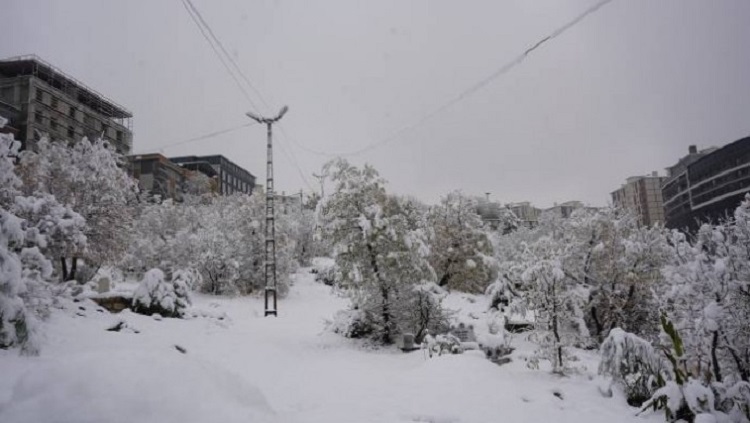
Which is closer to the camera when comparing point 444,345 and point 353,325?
point 444,345

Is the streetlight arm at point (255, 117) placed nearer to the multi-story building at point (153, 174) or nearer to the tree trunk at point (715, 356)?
the tree trunk at point (715, 356)

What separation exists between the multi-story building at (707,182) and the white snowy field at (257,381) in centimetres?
6326

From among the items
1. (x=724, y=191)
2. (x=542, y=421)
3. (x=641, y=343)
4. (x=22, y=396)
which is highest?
(x=724, y=191)

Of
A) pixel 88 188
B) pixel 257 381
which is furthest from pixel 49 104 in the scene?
pixel 257 381

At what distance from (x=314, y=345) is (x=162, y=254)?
63.4 ft

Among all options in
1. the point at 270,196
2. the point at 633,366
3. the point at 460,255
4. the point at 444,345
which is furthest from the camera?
the point at 460,255

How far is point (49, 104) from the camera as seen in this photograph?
43.8 metres

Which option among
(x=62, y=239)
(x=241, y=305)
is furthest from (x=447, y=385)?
(x=241, y=305)

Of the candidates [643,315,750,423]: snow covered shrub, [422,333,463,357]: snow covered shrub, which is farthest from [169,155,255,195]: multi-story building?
[643,315,750,423]: snow covered shrub

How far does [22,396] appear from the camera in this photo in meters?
3.77

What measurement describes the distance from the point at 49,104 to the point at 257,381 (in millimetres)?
48073

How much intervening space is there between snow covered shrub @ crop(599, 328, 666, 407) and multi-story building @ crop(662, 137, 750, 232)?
205 ft

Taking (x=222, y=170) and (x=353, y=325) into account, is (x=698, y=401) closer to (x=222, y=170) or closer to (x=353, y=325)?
(x=353, y=325)

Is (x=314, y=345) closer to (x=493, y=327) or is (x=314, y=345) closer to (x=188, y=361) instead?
(x=493, y=327)
